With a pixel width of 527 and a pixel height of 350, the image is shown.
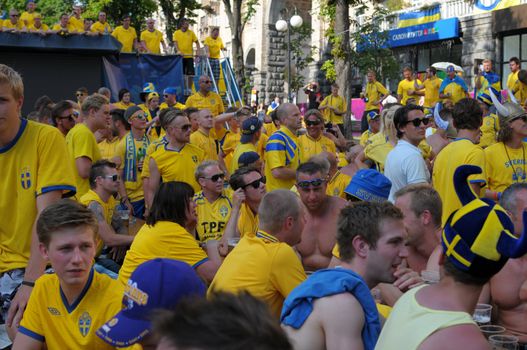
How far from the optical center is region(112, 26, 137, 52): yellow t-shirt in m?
22.2

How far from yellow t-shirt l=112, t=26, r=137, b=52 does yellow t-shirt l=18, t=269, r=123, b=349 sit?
19359mm

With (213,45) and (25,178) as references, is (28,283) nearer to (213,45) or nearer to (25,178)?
(25,178)

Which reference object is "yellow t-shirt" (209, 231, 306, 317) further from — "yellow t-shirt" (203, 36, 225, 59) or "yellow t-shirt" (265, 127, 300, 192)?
"yellow t-shirt" (203, 36, 225, 59)

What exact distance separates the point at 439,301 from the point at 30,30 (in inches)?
679

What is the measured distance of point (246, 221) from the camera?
6.60 m

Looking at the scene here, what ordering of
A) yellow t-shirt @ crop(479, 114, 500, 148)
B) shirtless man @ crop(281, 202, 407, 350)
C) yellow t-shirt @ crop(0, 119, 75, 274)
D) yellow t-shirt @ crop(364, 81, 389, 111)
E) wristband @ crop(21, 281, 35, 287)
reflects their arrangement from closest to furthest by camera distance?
shirtless man @ crop(281, 202, 407, 350), wristband @ crop(21, 281, 35, 287), yellow t-shirt @ crop(0, 119, 75, 274), yellow t-shirt @ crop(479, 114, 500, 148), yellow t-shirt @ crop(364, 81, 389, 111)

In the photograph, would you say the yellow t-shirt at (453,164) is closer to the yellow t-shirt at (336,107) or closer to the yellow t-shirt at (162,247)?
the yellow t-shirt at (162,247)

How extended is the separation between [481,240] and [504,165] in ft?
15.0

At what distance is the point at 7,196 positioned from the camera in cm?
419

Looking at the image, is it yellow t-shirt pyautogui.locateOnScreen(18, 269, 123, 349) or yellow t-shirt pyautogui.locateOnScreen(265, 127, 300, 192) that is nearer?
yellow t-shirt pyautogui.locateOnScreen(18, 269, 123, 349)

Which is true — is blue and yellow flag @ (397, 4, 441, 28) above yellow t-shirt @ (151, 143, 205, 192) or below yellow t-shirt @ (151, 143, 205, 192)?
above

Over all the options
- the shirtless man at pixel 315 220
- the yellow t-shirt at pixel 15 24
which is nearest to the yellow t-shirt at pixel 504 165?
the shirtless man at pixel 315 220

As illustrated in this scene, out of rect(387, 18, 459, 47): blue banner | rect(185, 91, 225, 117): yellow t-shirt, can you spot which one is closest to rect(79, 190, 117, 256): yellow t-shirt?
rect(185, 91, 225, 117): yellow t-shirt

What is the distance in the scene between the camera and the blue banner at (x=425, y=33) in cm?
2861
